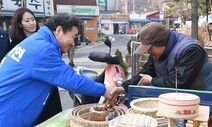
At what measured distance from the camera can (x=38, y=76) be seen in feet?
6.81

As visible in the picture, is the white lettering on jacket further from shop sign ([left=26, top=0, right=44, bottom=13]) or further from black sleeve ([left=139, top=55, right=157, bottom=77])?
shop sign ([left=26, top=0, right=44, bottom=13])

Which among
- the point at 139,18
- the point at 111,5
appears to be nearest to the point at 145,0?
the point at 111,5

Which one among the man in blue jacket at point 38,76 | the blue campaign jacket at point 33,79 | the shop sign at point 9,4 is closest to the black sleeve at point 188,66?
the man in blue jacket at point 38,76

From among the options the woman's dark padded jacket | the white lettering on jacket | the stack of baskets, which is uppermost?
the white lettering on jacket

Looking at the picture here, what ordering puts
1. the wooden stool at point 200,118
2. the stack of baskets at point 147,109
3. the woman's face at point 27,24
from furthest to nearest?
the woman's face at point 27,24 → the stack of baskets at point 147,109 → the wooden stool at point 200,118

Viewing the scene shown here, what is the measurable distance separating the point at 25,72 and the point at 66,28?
0.47m

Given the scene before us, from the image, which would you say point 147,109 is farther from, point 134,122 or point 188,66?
Result: point 188,66

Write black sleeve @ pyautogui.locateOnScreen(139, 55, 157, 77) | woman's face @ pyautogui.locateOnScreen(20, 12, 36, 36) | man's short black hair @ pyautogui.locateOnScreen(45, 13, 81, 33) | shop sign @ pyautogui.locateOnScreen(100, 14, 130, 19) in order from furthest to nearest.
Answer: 1. shop sign @ pyautogui.locateOnScreen(100, 14, 130, 19)
2. woman's face @ pyautogui.locateOnScreen(20, 12, 36, 36)
3. black sleeve @ pyautogui.locateOnScreen(139, 55, 157, 77)
4. man's short black hair @ pyautogui.locateOnScreen(45, 13, 81, 33)

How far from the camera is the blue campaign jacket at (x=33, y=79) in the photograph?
206 centimetres

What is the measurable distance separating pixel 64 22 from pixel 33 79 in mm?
505

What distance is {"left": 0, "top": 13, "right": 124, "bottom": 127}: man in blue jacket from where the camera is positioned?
2.06 m

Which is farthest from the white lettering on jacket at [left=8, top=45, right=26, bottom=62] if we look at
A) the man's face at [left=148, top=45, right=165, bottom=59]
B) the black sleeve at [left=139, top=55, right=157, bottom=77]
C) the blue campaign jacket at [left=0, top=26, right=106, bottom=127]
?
the black sleeve at [left=139, top=55, right=157, bottom=77]

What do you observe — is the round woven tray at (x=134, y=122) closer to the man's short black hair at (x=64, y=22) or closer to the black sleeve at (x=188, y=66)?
the black sleeve at (x=188, y=66)

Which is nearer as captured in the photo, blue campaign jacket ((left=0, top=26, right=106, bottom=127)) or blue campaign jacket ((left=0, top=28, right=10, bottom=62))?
blue campaign jacket ((left=0, top=26, right=106, bottom=127))
